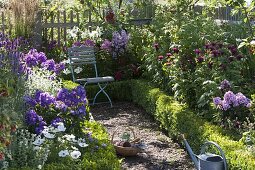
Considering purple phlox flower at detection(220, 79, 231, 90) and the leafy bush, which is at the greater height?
purple phlox flower at detection(220, 79, 231, 90)

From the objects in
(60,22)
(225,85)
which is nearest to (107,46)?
(60,22)

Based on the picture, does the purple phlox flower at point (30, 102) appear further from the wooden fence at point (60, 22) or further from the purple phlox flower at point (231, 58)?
the wooden fence at point (60, 22)

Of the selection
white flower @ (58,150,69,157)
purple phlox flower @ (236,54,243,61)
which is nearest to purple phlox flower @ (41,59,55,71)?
purple phlox flower @ (236,54,243,61)

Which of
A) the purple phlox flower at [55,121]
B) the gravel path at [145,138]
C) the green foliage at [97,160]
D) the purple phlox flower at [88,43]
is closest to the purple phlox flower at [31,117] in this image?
the purple phlox flower at [55,121]

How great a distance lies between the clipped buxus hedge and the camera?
4.66 m

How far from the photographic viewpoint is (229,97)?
5340mm

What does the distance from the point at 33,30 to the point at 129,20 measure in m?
2.06

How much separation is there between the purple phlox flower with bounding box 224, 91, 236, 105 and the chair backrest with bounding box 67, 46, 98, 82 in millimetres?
4013

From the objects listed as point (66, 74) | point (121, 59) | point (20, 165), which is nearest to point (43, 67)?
point (66, 74)

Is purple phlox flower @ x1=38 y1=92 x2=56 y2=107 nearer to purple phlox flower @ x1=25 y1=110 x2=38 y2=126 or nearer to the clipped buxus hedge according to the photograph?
purple phlox flower @ x1=25 y1=110 x2=38 y2=126

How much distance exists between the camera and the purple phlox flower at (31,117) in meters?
4.84

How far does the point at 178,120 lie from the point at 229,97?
1.14 meters

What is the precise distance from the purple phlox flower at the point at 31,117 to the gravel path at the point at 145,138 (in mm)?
A: 1417

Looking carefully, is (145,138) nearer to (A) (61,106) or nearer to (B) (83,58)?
(A) (61,106)
